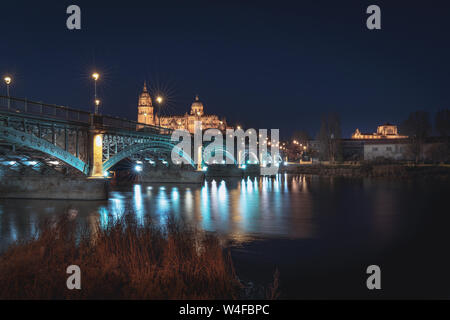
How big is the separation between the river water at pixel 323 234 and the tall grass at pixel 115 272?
2.64 metres

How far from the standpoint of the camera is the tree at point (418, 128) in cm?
10160

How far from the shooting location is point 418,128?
10631 centimetres

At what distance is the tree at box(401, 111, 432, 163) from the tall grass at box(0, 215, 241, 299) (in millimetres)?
101497

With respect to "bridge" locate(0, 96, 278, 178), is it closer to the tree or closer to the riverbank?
the riverbank

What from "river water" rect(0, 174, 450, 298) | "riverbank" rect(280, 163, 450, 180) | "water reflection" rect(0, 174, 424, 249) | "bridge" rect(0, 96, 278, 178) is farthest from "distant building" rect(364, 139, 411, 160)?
"bridge" rect(0, 96, 278, 178)

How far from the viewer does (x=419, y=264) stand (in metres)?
15.5

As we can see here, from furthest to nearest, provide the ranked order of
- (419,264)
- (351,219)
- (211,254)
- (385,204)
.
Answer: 1. (385,204)
2. (351,219)
3. (419,264)
4. (211,254)

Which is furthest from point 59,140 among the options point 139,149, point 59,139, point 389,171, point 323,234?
point 389,171

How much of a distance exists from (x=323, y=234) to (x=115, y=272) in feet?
48.4

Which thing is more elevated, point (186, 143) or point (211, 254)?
point (186, 143)

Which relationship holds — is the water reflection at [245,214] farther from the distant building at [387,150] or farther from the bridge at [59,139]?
the distant building at [387,150]
